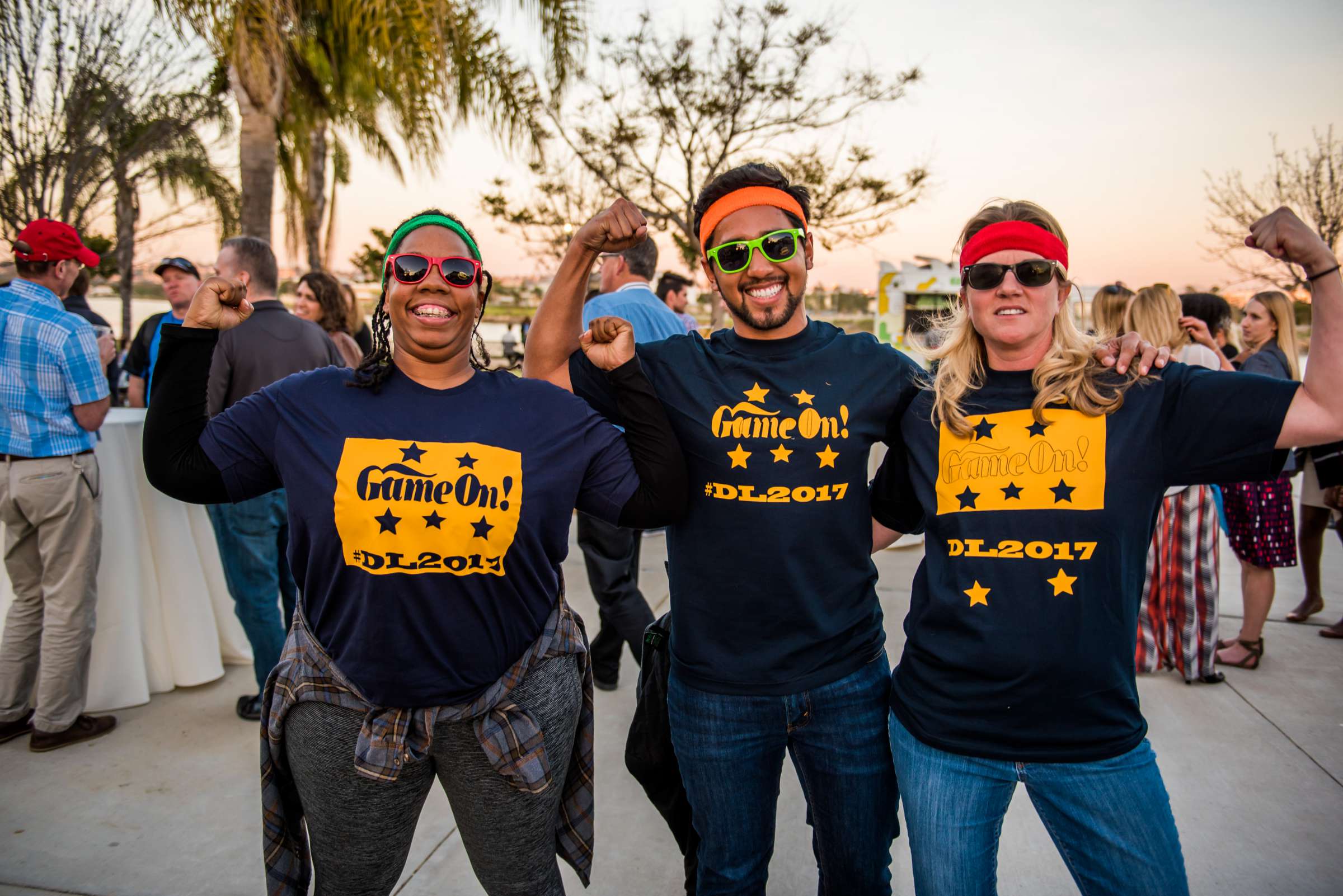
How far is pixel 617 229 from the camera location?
190cm

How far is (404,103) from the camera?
8102 mm

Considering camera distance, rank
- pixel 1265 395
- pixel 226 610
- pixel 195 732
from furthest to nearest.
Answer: pixel 226 610
pixel 195 732
pixel 1265 395

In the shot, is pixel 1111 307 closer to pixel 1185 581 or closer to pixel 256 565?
pixel 1185 581

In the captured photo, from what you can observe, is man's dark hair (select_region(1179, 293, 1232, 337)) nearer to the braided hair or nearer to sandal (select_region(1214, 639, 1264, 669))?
sandal (select_region(1214, 639, 1264, 669))

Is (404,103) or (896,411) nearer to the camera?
(896,411)

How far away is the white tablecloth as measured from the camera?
3766mm

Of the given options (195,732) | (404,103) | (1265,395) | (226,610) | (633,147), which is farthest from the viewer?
(633,147)

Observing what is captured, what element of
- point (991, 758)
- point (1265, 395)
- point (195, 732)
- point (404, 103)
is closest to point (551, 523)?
point (991, 758)

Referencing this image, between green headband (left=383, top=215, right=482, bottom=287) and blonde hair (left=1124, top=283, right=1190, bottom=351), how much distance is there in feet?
10.9

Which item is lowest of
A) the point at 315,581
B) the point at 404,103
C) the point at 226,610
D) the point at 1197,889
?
the point at 1197,889

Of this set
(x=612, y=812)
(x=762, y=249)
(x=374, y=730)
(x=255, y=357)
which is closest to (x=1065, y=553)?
(x=762, y=249)

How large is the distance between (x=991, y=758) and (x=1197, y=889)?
1.67 m

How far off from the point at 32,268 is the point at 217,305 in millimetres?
2449

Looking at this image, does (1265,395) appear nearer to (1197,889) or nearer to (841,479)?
(841,479)
